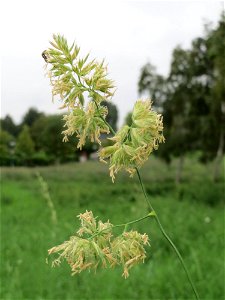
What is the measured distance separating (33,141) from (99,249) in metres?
13.0

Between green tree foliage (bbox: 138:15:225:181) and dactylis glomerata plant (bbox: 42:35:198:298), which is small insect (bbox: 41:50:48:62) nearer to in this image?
dactylis glomerata plant (bbox: 42:35:198:298)

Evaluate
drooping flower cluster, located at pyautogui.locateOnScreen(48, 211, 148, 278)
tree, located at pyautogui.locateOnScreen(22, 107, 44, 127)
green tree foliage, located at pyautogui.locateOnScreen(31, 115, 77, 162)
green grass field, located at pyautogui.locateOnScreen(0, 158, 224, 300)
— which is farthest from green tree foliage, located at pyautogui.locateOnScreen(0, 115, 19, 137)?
drooping flower cluster, located at pyautogui.locateOnScreen(48, 211, 148, 278)

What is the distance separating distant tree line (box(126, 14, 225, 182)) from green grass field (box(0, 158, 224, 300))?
1.76 m

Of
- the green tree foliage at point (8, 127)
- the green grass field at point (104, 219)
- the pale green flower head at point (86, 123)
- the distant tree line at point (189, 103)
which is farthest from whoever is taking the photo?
the distant tree line at point (189, 103)

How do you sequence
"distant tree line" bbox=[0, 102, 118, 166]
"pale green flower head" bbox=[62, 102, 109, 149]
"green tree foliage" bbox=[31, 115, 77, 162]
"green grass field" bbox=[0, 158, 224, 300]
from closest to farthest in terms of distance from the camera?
Answer: "pale green flower head" bbox=[62, 102, 109, 149], "green grass field" bbox=[0, 158, 224, 300], "distant tree line" bbox=[0, 102, 118, 166], "green tree foliage" bbox=[31, 115, 77, 162]

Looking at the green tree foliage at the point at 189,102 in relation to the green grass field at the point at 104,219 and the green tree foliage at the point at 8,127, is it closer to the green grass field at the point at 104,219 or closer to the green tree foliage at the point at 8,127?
the green grass field at the point at 104,219

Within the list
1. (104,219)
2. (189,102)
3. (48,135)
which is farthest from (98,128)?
(189,102)

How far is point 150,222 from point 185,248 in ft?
5.20

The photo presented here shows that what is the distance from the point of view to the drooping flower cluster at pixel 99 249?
3.89 feet

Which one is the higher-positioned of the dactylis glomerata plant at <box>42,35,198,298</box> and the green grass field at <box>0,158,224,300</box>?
the dactylis glomerata plant at <box>42,35,198,298</box>

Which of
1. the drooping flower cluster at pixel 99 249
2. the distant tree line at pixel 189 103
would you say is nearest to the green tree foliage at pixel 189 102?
the distant tree line at pixel 189 103

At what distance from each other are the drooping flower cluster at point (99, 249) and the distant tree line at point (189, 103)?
63.7 ft

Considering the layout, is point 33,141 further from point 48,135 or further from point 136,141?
point 136,141

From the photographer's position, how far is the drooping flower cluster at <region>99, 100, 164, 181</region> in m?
1.13
